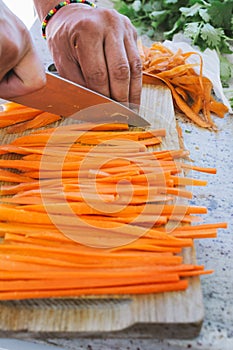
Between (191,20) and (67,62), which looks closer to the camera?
(67,62)

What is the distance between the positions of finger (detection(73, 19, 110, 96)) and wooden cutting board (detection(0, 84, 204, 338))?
89 centimetres

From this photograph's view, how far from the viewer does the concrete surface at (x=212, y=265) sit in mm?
1340

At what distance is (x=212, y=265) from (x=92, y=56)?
2.99ft

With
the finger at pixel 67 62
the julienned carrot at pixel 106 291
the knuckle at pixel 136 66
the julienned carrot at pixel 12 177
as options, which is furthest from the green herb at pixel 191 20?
the julienned carrot at pixel 106 291

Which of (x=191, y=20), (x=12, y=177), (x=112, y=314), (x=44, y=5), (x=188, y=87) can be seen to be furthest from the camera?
(x=191, y=20)

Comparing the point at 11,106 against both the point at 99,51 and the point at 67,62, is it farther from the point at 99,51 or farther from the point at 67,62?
the point at 99,51

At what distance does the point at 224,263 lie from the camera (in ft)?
5.10

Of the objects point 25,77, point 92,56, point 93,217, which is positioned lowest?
point 93,217

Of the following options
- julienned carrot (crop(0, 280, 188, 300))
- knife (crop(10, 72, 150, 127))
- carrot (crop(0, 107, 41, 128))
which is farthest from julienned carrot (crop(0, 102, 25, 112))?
julienned carrot (crop(0, 280, 188, 300))

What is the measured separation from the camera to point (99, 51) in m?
1.84

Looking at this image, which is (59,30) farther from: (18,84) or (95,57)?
(18,84)

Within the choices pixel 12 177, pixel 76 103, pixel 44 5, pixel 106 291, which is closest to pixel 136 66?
pixel 76 103

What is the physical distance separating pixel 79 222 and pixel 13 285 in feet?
0.91

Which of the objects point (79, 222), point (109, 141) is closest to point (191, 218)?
point (79, 222)
